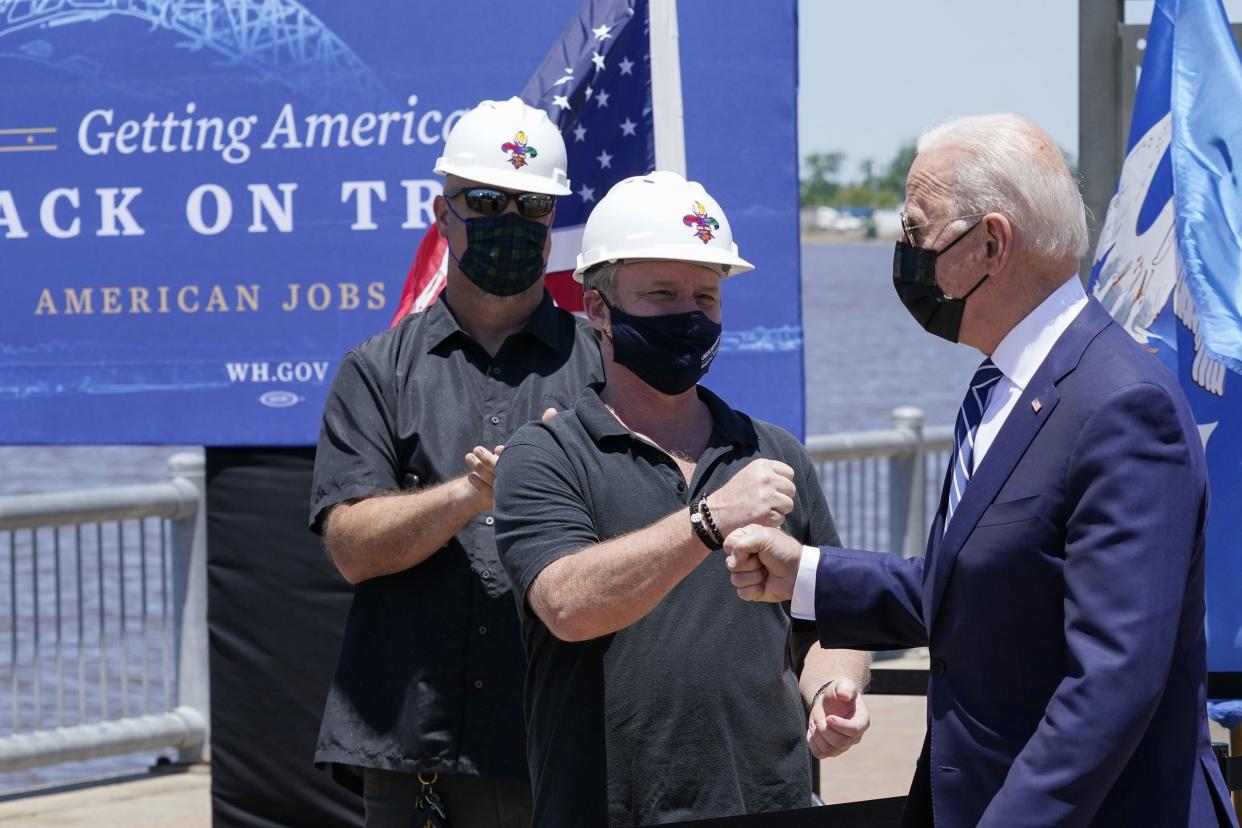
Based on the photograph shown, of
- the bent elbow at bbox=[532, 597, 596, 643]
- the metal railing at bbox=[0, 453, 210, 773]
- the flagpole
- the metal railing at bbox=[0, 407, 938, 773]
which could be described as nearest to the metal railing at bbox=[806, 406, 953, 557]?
the metal railing at bbox=[0, 407, 938, 773]

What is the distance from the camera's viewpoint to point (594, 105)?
479cm

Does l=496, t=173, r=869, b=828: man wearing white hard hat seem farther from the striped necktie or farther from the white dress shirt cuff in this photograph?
the striped necktie

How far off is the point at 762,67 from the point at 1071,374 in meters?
2.61

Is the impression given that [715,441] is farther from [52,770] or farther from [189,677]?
[52,770]

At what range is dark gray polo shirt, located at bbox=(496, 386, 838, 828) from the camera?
325 centimetres

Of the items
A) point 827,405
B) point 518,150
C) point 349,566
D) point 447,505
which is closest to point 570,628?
point 447,505

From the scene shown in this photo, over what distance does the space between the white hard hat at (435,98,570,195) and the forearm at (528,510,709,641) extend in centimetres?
128

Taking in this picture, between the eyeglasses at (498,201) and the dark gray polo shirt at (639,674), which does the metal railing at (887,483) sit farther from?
the dark gray polo shirt at (639,674)

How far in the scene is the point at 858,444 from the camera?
9719 mm

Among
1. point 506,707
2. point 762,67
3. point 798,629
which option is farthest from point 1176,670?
point 762,67

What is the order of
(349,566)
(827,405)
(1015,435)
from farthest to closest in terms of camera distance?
(827,405), (349,566), (1015,435)

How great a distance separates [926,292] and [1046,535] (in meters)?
0.46

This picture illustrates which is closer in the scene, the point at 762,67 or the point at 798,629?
the point at 798,629

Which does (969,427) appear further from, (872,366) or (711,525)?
(872,366)
